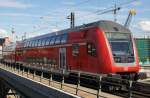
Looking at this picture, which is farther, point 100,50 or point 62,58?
point 62,58

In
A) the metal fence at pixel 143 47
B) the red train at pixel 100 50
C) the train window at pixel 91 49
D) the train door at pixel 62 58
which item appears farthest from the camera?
the metal fence at pixel 143 47

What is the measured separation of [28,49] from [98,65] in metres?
20.6

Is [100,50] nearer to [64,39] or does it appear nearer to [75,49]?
[75,49]

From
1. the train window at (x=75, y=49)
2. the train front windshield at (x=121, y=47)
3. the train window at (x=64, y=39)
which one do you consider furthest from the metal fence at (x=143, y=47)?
the train front windshield at (x=121, y=47)

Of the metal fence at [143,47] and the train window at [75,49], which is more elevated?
the metal fence at [143,47]

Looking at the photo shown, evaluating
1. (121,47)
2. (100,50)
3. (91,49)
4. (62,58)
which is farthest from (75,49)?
(121,47)

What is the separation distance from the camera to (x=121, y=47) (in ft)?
66.3

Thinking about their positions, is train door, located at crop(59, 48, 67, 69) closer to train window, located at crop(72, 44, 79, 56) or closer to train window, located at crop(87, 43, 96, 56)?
train window, located at crop(72, 44, 79, 56)

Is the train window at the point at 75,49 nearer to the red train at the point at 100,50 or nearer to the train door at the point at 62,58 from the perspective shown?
the red train at the point at 100,50

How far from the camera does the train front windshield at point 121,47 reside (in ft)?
64.9

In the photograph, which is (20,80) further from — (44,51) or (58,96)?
(58,96)

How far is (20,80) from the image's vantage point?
88.6 feet

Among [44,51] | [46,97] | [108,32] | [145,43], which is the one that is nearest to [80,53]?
[108,32]

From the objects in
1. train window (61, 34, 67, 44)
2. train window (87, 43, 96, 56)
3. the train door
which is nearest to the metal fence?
the train door
